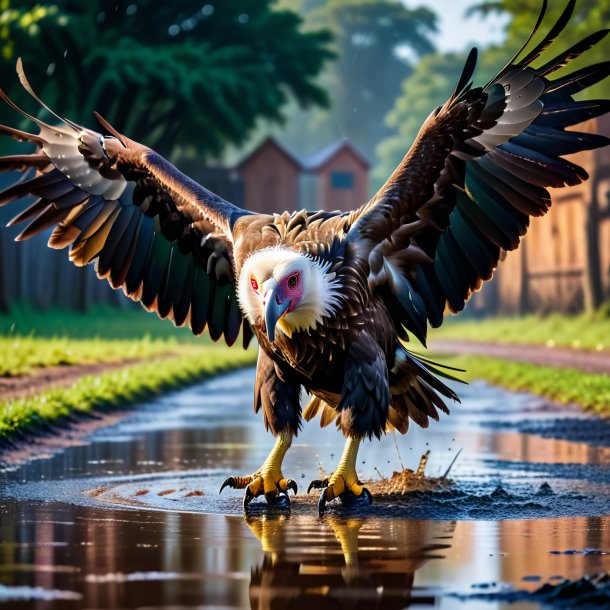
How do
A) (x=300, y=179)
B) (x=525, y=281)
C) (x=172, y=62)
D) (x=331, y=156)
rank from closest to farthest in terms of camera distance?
(x=172, y=62), (x=525, y=281), (x=300, y=179), (x=331, y=156)

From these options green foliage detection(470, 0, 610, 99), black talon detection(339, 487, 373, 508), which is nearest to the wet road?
black talon detection(339, 487, 373, 508)

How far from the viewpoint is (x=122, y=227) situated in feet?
32.1

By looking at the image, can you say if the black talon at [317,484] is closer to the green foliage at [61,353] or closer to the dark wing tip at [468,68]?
the dark wing tip at [468,68]

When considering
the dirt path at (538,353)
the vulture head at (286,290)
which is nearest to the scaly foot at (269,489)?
the vulture head at (286,290)

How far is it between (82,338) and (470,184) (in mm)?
18899

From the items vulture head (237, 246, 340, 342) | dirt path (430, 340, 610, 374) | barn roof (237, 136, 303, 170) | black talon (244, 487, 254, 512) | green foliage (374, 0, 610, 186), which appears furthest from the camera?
barn roof (237, 136, 303, 170)

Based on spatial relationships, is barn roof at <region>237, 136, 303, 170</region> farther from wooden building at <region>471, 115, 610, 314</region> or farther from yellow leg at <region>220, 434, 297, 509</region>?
yellow leg at <region>220, 434, 297, 509</region>

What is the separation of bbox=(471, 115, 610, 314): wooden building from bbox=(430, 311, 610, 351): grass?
19.7 inches

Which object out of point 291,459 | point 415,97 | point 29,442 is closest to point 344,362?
point 291,459

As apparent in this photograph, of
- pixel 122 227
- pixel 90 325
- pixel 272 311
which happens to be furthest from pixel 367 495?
pixel 90 325

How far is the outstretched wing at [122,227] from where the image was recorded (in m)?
9.66

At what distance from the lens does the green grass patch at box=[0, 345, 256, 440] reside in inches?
468

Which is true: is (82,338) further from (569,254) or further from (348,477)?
(348,477)

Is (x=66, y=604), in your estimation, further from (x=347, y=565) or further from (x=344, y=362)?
(x=344, y=362)
